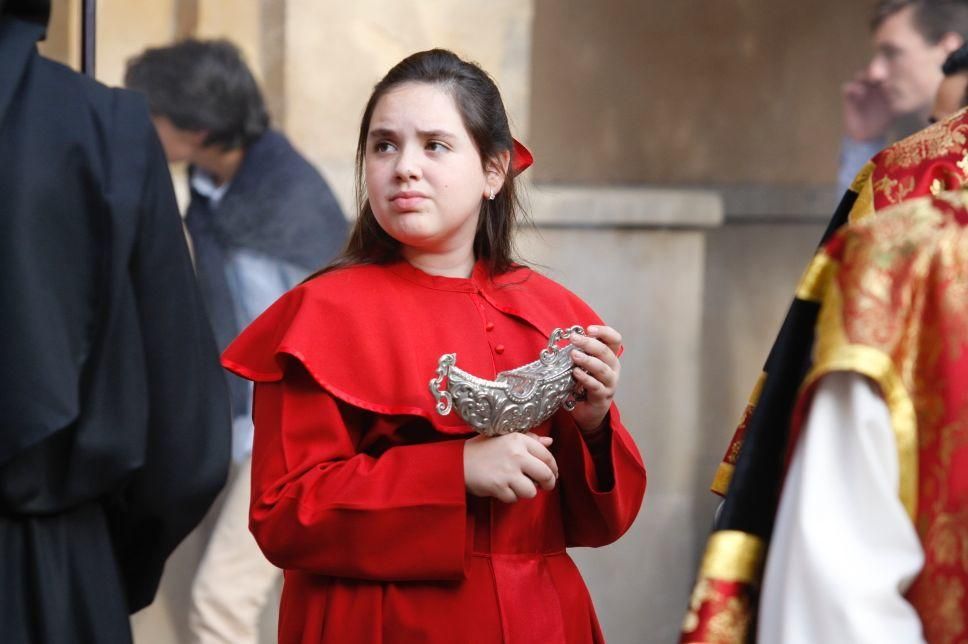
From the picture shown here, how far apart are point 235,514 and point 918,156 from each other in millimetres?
3313

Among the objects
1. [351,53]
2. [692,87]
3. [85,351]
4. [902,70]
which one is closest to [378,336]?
[85,351]

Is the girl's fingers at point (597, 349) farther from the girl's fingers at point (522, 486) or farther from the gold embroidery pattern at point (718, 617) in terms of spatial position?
the gold embroidery pattern at point (718, 617)

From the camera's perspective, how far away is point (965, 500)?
163cm

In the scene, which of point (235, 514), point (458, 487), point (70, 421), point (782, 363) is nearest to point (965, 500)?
point (782, 363)

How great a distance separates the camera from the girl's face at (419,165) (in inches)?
92.4

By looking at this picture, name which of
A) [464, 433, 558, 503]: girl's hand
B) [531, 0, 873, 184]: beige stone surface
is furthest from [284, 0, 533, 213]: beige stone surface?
[464, 433, 558, 503]: girl's hand

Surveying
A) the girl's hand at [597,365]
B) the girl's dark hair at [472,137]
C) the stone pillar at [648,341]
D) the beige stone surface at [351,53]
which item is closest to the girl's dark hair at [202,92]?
the beige stone surface at [351,53]

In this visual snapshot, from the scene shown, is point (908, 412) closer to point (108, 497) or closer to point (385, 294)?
point (385, 294)

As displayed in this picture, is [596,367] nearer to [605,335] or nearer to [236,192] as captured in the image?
[605,335]

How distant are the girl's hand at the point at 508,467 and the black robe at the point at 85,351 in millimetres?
574

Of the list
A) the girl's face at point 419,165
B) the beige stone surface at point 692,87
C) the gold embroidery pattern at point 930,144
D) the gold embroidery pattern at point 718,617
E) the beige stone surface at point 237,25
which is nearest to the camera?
the gold embroidery pattern at point 718,617

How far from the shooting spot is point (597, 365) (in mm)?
2240

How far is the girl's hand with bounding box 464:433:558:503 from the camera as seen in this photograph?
2207 mm

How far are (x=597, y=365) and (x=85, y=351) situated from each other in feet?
2.74
